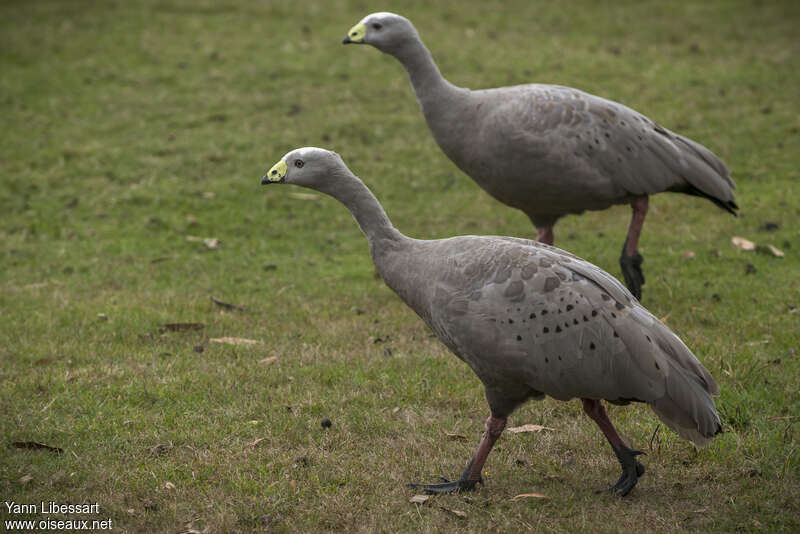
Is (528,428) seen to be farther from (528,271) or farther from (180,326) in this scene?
(180,326)

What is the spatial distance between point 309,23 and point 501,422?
1227cm

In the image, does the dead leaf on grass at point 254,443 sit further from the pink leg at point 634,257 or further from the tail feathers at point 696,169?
the tail feathers at point 696,169

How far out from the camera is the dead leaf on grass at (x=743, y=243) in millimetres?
8773

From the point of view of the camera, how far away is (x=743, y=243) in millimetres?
8859

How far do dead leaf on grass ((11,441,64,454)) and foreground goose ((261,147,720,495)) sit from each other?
7.92 ft

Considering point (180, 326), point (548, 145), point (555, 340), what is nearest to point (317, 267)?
point (180, 326)

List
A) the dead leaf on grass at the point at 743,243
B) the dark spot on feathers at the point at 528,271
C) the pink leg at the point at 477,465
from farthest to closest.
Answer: the dead leaf on grass at the point at 743,243, the pink leg at the point at 477,465, the dark spot on feathers at the point at 528,271

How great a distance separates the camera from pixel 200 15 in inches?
638

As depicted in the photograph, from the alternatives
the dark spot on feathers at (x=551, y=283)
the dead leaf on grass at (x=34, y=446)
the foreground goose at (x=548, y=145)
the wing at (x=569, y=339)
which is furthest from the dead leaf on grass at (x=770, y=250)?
the dead leaf on grass at (x=34, y=446)

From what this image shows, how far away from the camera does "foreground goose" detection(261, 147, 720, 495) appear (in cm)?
456

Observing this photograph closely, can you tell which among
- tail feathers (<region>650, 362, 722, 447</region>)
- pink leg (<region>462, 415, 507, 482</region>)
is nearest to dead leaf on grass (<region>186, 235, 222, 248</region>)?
pink leg (<region>462, 415, 507, 482</region>)

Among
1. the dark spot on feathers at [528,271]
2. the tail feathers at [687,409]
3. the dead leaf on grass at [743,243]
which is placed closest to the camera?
the tail feathers at [687,409]

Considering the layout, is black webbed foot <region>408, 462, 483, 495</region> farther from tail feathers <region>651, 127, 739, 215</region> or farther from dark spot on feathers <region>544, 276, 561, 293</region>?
tail feathers <region>651, 127, 739, 215</region>

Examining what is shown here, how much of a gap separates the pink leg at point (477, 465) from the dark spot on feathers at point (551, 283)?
33.1 inches
